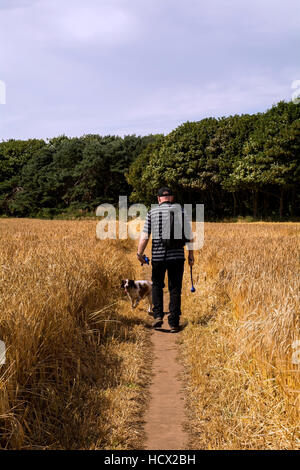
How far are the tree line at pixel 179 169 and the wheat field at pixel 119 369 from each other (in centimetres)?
3257

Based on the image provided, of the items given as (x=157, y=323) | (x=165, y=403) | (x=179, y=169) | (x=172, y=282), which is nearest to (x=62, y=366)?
(x=165, y=403)

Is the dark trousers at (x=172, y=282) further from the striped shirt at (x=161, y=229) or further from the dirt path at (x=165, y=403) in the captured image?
the dirt path at (x=165, y=403)

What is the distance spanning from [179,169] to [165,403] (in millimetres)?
40977

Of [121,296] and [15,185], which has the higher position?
[15,185]

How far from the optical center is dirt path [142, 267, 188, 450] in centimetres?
368

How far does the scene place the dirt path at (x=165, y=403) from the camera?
368 centimetres

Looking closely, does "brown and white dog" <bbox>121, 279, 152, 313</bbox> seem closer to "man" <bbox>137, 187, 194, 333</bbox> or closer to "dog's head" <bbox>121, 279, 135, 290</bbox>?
"dog's head" <bbox>121, 279, 135, 290</bbox>

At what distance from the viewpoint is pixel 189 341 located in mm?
6199

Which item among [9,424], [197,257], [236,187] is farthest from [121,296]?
[236,187]

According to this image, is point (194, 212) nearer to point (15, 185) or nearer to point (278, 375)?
point (15, 185)

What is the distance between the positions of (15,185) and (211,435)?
228 feet

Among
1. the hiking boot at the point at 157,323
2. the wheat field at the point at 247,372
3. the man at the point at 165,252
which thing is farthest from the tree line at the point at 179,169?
the wheat field at the point at 247,372

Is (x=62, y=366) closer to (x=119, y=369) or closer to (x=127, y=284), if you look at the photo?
(x=119, y=369)

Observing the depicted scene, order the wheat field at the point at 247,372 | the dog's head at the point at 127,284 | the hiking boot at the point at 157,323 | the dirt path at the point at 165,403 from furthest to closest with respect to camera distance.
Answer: the dog's head at the point at 127,284 → the hiking boot at the point at 157,323 → the dirt path at the point at 165,403 → the wheat field at the point at 247,372
